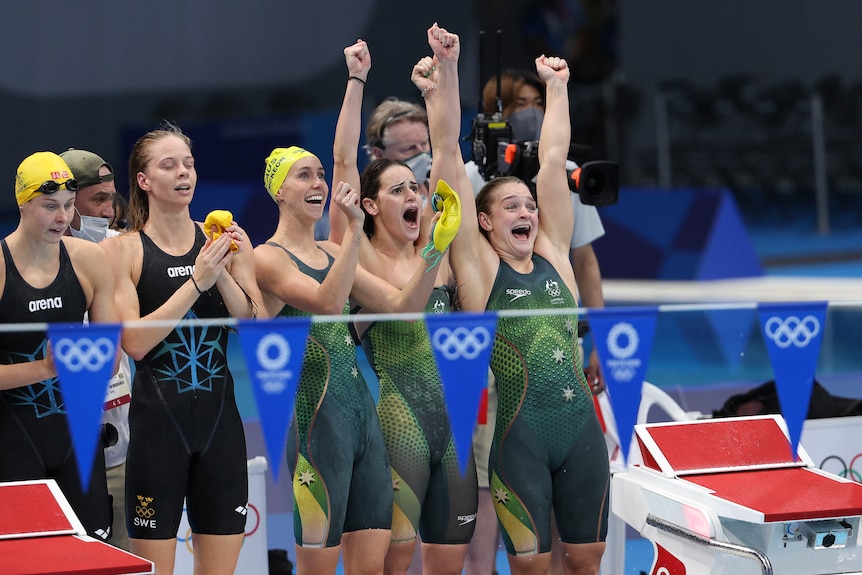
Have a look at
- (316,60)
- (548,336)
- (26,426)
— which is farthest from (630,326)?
(316,60)

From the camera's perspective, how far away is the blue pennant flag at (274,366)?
377 centimetres

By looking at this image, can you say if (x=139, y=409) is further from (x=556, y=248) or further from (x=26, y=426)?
(x=556, y=248)

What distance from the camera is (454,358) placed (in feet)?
12.9

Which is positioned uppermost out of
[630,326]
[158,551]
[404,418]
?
[630,326]

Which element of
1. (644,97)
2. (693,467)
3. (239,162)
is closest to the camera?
(693,467)

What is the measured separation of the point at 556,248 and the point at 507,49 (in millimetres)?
11735

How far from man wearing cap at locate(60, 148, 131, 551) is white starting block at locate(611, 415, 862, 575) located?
1.78 meters

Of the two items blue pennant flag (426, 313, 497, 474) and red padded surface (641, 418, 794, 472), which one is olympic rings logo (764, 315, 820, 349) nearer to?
red padded surface (641, 418, 794, 472)

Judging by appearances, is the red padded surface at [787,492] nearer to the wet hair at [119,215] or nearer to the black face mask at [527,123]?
the black face mask at [527,123]

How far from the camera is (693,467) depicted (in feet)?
14.8

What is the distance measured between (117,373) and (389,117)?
5.35 feet

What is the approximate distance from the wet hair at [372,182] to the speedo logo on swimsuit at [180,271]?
0.74m

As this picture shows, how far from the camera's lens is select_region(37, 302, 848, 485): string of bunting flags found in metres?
3.65

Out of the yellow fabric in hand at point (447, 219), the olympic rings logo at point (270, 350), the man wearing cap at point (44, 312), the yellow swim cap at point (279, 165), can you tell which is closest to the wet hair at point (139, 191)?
the man wearing cap at point (44, 312)
